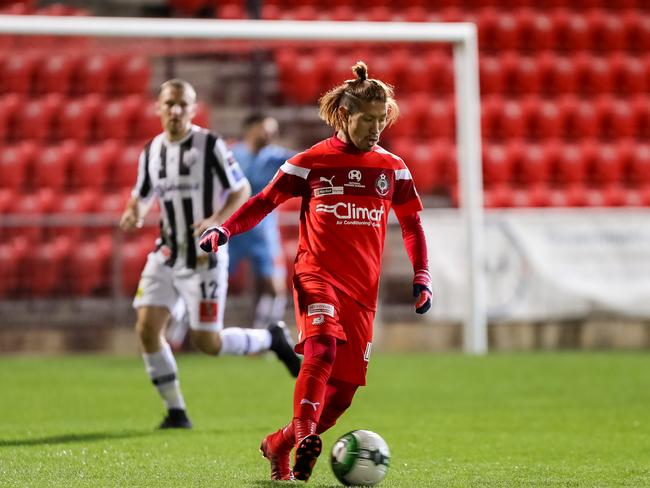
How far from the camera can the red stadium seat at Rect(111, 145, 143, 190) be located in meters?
11.8

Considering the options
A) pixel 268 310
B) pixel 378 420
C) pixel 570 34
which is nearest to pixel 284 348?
pixel 378 420

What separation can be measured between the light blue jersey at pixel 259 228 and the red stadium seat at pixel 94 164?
1.23 meters

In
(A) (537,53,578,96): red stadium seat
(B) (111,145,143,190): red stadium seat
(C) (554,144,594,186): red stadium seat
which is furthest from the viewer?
(A) (537,53,578,96): red stadium seat

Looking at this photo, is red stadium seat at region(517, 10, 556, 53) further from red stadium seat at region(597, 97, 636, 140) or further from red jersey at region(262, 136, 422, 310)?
red jersey at region(262, 136, 422, 310)

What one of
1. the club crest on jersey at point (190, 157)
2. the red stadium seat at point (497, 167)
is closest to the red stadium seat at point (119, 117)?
the red stadium seat at point (497, 167)

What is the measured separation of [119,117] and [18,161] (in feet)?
3.40

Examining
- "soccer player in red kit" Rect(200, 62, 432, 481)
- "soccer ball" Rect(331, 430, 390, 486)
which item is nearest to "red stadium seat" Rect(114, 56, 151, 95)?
"soccer player in red kit" Rect(200, 62, 432, 481)

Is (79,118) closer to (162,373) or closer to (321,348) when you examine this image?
(162,373)

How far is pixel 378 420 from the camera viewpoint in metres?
7.32

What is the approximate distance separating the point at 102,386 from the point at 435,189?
4.42 m

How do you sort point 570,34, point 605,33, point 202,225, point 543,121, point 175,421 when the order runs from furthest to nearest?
point 605,33
point 570,34
point 543,121
point 175,421
point 202,225

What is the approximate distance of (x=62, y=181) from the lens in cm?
1177

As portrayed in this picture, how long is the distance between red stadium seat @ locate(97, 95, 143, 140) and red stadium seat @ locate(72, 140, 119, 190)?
A: 12 cm

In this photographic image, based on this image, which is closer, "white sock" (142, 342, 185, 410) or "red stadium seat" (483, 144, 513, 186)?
"white sock" (142, 342, 185, 410)
